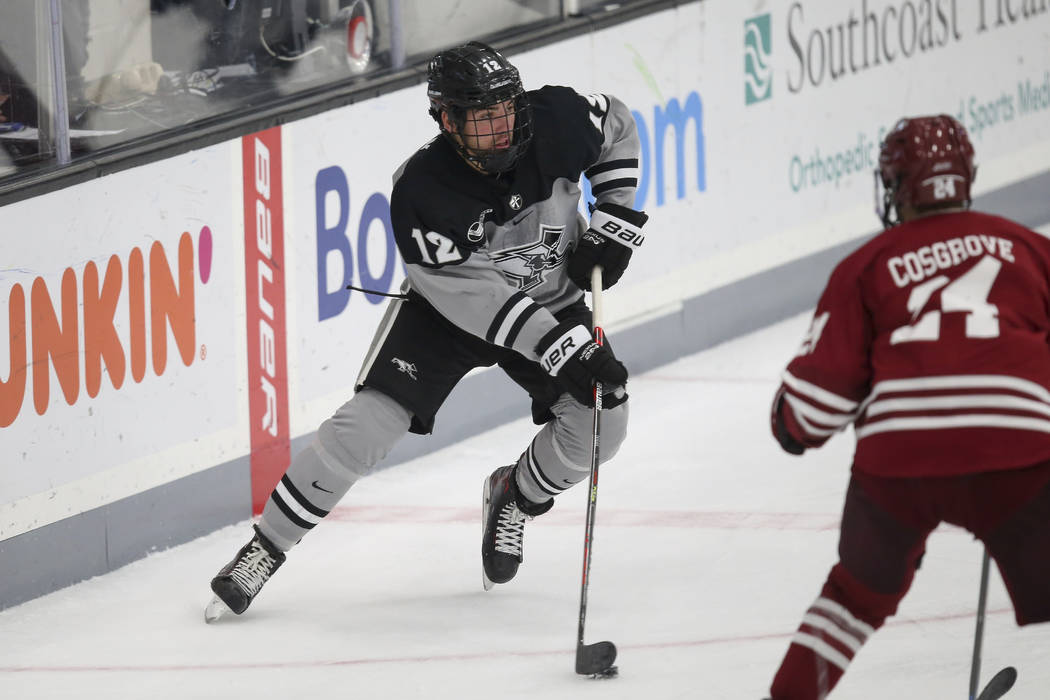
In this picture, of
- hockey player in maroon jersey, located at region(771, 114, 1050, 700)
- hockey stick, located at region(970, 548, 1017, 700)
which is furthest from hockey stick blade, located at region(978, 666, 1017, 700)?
hockey player in maroon jersey, located at region(771, 114, 1050, 700)

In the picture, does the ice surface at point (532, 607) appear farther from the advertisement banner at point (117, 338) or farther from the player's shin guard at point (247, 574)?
the advertisement banner at point (117, 338)

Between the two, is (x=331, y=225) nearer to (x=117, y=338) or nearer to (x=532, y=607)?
(x=117, y=338)

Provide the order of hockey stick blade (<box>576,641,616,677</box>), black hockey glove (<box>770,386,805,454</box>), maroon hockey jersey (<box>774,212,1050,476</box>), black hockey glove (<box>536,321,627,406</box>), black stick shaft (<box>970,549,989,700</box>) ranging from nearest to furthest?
1. maroon hockey jersey (<box>774,212,1050,476</box>)
2. black hockey glove (<box>770,386,805,454</box>)
3. black stick shaft (<box>970,549,989,700</box>)
4. hockey stick blade (<box>576,641,616,677</box>)
5. black hockey glove (<box>536,321,627,406</box>)

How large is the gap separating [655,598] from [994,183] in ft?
12.8

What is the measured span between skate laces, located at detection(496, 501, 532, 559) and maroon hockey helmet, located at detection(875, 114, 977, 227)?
1589 mm

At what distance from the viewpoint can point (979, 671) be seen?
307cm

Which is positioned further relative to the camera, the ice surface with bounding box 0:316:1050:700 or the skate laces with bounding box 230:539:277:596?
the skate laces with bounding box 230:539:277:596

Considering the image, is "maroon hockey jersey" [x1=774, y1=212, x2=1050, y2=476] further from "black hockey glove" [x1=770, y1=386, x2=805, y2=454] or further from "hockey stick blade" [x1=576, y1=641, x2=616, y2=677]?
"hockey stick blade" [x1=576, y1=641, x2=616, y2=677]

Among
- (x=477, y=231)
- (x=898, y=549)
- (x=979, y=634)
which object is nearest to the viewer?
(x=898, y=549)

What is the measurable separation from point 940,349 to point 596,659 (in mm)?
1171

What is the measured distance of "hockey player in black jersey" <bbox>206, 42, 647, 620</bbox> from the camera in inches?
140

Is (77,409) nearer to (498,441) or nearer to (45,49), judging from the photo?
(45,49)

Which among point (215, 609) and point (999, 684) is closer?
point (999, 684)

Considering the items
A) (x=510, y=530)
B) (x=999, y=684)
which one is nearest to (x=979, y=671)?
(x=999, y=684)
